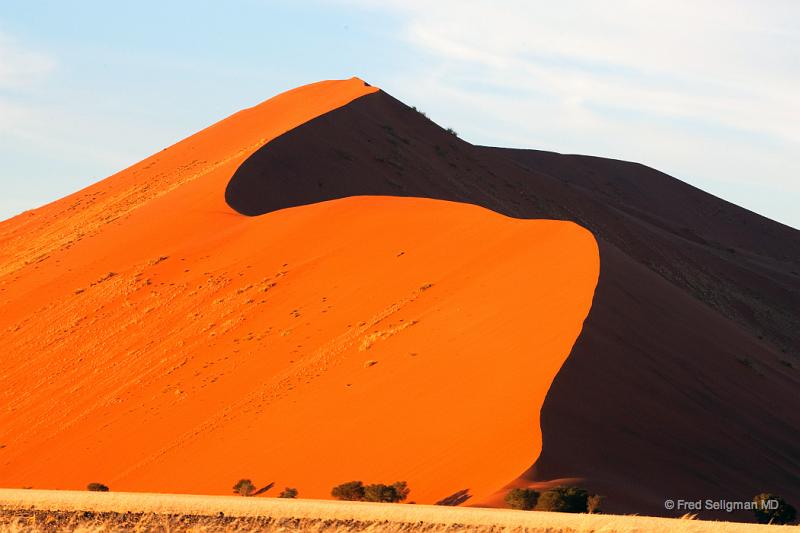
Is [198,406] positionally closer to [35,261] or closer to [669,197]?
[35,261]

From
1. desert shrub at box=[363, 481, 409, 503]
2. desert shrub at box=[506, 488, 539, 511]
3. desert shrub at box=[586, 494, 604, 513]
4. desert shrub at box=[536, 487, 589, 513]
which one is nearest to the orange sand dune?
desert shrub at box=[363, 481, 409, 503]

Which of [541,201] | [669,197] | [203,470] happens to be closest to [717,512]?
[203,470]

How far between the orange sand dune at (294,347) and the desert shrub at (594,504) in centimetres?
142

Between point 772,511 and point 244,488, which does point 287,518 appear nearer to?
point 244,488

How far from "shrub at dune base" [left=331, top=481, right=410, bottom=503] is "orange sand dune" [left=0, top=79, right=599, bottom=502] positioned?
37 cm

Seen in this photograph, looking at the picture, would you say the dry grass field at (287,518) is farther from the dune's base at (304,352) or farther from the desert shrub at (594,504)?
the dune's base at (304,352)

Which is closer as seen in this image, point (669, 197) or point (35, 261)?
point (35, 261)

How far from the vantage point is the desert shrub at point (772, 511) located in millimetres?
18125

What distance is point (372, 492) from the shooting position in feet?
61.8

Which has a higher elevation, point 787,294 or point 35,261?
Answer: point 35,261

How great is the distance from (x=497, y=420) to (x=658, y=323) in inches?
256

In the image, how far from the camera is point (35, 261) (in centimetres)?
4366

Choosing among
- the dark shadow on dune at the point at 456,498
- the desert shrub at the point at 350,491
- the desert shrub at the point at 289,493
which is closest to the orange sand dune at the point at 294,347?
the dark shadow on dune at the point at 456,498

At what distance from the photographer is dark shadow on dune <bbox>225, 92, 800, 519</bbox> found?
19.8 meters
